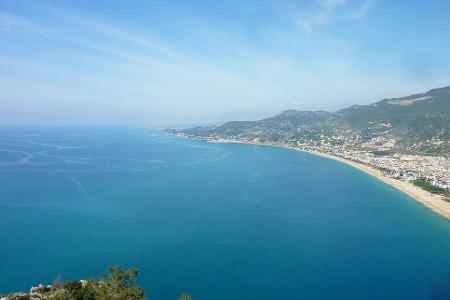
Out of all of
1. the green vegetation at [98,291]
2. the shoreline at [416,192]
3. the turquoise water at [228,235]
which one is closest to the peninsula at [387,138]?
the shoreline at [416,192]

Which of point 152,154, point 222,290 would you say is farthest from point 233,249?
point 152,154

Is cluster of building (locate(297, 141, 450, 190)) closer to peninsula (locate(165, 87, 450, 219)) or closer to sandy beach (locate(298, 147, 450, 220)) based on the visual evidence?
peninsula (locate(165, 87, 450, 219))

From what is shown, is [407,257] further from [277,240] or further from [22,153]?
[22,153]

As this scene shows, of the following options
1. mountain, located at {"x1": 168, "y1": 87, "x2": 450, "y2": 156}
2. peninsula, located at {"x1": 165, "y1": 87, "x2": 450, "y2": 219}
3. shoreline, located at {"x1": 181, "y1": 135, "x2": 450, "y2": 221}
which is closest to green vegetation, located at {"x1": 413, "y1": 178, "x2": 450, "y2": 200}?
peninsula, located at {"x1": 165, "y1": 87, "x2": 450, "y2": 219}

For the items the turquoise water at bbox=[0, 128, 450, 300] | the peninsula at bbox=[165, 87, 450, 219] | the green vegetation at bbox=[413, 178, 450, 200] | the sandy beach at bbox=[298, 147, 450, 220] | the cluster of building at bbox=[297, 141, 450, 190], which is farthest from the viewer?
the cluster of building at bbox=[297, 141, 450, 190]

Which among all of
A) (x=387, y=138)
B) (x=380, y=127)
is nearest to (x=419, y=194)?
(x=387, y=138)

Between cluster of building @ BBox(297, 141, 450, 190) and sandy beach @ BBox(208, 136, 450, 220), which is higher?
cluster of building @ BBox(297, 141, 450, 190)
